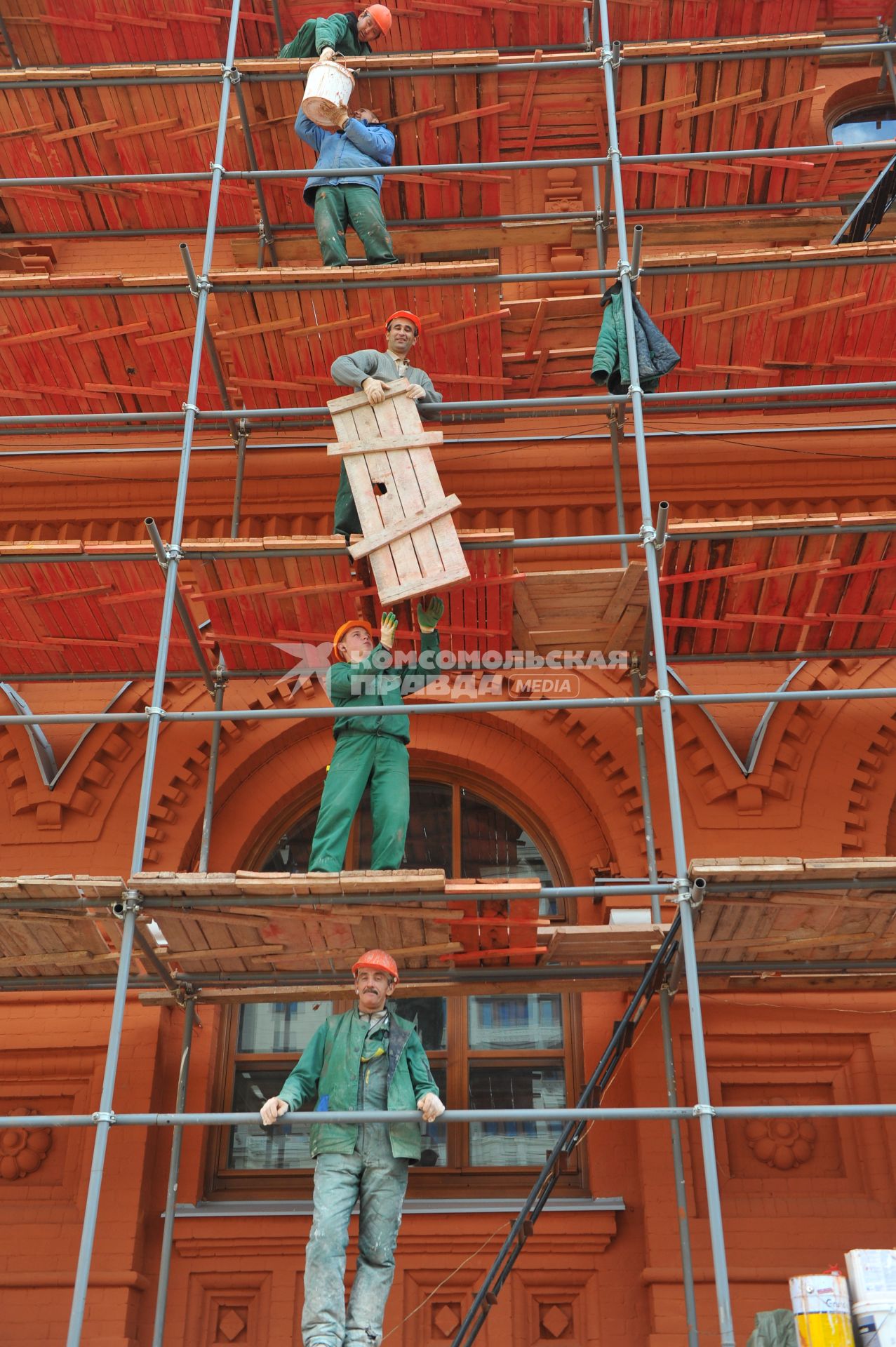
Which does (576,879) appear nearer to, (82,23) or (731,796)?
(731,796)

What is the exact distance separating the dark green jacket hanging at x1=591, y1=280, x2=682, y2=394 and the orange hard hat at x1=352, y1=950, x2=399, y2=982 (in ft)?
11.6

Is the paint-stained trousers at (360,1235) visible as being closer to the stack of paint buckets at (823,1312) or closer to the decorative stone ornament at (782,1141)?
the stack of paint buckets at (823,1312)

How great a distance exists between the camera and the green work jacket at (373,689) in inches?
296

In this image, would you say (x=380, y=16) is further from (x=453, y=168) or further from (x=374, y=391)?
(x=374, y=391)

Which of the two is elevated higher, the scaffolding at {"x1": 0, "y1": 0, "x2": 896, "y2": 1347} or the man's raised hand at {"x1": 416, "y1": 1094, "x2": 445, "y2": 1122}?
the scaffolding at {"x1": 0, "y1": 0, "x2": 896, "y2": 1347}

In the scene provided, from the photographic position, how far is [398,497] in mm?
7617

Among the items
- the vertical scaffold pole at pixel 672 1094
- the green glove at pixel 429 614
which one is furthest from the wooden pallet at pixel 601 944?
the green glove at pixel 429 614

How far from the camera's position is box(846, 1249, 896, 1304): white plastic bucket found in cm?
538

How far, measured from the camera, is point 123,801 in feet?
29.9

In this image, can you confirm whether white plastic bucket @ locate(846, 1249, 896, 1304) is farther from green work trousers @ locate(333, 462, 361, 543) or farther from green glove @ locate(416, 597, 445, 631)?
green work trousers @ locate(333, 462, 361, 543)

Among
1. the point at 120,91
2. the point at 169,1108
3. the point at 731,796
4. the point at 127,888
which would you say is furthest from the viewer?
the point at 120,91

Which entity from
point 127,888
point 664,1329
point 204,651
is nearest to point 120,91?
point 204,651

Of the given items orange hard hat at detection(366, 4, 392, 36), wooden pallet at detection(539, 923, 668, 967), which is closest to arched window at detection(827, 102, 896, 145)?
orange hard hat at detection(366, 4, 392, 36)

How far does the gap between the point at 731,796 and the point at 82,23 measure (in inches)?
299
